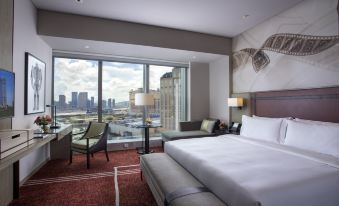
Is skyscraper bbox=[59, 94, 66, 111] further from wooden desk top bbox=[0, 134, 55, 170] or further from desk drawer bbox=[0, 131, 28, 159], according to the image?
desk drawer bbox=[0, 131, 28, 159]

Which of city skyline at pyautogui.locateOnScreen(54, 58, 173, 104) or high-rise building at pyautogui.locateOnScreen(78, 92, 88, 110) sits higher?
city skyline at pyautogui.locateOnScreen(54, 58, 173, 104)

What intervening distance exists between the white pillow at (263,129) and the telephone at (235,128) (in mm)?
683

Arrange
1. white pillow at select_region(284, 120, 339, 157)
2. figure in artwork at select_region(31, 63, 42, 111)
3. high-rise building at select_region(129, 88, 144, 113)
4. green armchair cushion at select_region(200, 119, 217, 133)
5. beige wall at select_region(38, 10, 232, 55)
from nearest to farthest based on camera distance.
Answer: white pillow at select_region(284, 120, 339, 157), figure in artwork at select_region(31, 63, 42, 111), beige wall at select_region(38, 10, 232, 55), green armchair cushion at select_region(200, 119, 217, 133), high-rise building at select_region(129, 88, 144, 113)

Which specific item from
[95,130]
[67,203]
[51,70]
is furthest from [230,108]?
[51,70]

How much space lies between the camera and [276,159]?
6.74ft

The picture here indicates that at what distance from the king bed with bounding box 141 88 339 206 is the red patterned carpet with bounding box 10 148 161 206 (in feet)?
1.28

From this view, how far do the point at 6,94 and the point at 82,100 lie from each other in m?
2.44

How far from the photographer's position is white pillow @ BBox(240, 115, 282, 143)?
289 cm

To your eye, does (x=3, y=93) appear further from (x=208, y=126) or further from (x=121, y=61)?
(x=208, y=126)

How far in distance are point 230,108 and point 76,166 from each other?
143 inches

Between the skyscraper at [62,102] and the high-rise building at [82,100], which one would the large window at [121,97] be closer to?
the high-rise building at [82,100]

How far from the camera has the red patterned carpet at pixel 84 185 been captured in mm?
2334

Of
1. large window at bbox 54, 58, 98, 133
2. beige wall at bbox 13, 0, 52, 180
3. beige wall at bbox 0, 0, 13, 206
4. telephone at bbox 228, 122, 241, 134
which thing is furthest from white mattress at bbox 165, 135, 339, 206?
large window at bbox 54, 58, 98, 133

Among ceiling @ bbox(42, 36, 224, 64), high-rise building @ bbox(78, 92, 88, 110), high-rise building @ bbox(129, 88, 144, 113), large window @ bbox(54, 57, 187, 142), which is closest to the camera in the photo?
ceiling @ bbox(42, 36, 224, 64)
